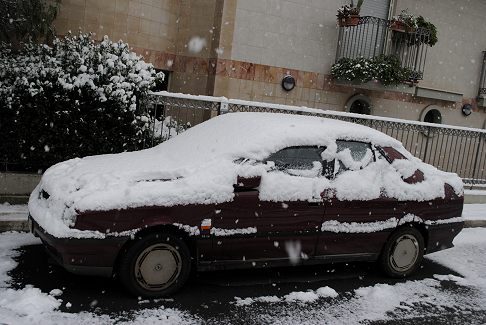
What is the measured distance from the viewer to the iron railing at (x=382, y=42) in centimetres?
1238

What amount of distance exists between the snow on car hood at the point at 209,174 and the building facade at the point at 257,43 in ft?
18.0

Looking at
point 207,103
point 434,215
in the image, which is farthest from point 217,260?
point 207,103

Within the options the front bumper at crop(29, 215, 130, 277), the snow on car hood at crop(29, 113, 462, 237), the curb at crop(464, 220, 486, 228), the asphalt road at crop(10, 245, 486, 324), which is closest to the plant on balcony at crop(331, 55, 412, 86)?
the curb at crop(464, 220, 486, 228)

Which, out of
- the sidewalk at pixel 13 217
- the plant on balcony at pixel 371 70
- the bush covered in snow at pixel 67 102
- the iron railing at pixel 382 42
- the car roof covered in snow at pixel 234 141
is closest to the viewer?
the car roof covered in snow at pixel 234 141

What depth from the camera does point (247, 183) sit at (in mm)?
4859

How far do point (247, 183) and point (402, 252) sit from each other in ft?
7.35

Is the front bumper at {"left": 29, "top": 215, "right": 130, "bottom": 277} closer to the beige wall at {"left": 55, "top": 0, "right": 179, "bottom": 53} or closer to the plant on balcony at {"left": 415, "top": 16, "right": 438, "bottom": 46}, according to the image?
the beige wall at {"left": 55, "top": 0, "right": 179, "bottom": 53}

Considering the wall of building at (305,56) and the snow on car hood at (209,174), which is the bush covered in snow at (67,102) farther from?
the wall of building at (305,56)

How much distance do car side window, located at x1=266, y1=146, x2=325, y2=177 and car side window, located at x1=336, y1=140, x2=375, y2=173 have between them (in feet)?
0.83

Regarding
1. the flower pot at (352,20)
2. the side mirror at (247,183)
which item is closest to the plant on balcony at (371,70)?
the flower pot at (352,20)

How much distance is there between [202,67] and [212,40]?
0.65m

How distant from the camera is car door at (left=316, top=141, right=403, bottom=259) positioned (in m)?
5.30

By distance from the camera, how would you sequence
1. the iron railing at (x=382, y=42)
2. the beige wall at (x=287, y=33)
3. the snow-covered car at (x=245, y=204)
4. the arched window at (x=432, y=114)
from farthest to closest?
the arched window at (x=432, y=114) → the iron railing at (x=382, y=42) → the beige wall at (x=287, y=33) → the snow-covered car at (x=245, y=204)

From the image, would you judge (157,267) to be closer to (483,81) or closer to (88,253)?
(88,253)
